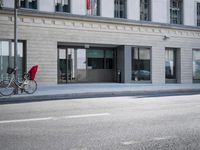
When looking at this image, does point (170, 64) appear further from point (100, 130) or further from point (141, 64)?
point (100, 130)

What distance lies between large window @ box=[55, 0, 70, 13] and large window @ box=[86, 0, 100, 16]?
136cm

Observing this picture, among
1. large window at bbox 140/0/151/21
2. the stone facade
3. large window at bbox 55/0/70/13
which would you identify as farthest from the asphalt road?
large window at bbox 140/0/151/21

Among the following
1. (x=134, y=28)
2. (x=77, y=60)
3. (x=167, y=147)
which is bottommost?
(x=167, y=147)

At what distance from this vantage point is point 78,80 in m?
23.6

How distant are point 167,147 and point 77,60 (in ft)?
60.3

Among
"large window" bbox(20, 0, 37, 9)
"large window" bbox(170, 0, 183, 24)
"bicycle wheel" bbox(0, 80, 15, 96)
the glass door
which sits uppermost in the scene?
"large window" bbox(170, 0, 183, 24)

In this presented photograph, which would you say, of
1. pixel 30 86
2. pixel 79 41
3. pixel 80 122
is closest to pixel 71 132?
pixel 80 122

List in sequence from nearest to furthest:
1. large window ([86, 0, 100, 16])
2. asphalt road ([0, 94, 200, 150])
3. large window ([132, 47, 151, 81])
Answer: asphalt road ([0, 94, 200, 150]), large window ([86, 0, 100, 16]), large window ([132, 47, 151, 81])

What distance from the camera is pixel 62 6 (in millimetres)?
21844

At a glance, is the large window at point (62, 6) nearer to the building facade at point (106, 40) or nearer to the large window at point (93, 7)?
the building facade at point (106, 40)

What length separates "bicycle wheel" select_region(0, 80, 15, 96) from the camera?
14.7m

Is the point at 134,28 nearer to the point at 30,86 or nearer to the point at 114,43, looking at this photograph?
the point at 114,43

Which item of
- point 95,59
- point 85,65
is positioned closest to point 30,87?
point 85,65

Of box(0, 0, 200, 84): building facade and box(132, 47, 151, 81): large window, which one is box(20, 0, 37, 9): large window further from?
box(132, 47, 151, 81): large window
